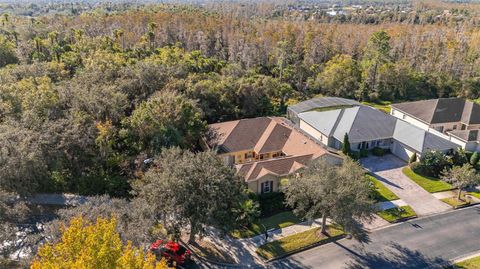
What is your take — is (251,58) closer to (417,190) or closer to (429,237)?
(417,190)

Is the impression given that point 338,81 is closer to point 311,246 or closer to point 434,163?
point 434,163

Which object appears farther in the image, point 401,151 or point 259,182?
point 401,151

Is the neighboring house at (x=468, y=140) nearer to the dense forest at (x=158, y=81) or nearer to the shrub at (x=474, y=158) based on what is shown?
the shrub at (x=474, y=158)

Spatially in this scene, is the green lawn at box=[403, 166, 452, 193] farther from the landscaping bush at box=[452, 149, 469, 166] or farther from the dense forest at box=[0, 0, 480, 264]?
the dense forest at box=[0, 0, 480, 264]

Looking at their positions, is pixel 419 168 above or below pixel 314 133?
below

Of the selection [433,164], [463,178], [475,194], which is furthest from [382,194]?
[475,194]

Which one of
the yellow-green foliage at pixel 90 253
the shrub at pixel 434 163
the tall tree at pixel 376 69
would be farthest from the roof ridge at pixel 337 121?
the yellow-green foliage at pixel 90 253

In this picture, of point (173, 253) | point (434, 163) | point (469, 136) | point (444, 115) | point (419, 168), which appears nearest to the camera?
point (173, 253)
